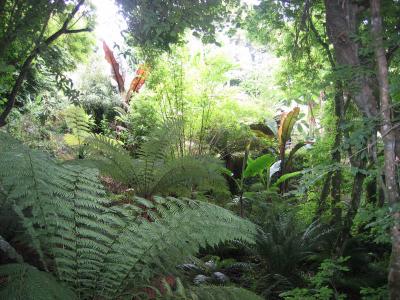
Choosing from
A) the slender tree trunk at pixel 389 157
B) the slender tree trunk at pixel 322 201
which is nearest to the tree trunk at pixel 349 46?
the slender tree trunk at pixel 389 157

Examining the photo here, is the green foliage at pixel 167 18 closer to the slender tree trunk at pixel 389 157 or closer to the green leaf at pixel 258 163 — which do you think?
the slender tree trunk at pixel 389 157

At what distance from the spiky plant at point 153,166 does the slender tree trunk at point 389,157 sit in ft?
6.86

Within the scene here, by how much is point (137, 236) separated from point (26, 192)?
53 cm

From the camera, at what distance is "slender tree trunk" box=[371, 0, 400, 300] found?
1759 mm

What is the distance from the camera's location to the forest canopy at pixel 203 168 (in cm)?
160

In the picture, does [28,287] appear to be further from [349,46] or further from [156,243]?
[349,46]

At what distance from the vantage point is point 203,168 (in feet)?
12.1

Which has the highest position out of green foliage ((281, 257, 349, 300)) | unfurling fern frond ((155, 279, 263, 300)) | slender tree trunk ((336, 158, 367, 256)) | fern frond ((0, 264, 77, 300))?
slender tree trunk ((336, 158, 367, 256))

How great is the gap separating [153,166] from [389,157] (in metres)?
2.45

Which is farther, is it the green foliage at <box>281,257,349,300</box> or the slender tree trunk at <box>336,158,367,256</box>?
the slender tree trunk at <box>336,158,367,256</box>

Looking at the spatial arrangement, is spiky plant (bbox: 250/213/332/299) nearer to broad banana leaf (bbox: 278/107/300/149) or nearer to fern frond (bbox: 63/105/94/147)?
broad banana leaf (bbox: 278/107/300/149)

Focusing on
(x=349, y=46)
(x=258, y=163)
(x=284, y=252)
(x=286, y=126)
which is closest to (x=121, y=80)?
(x=286, y=126)

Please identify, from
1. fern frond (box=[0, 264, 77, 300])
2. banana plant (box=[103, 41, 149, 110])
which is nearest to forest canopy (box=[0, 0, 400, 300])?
fern frond (box=[0, 264, 77, 300])

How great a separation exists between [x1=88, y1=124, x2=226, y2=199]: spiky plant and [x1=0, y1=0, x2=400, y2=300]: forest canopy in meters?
0.02
